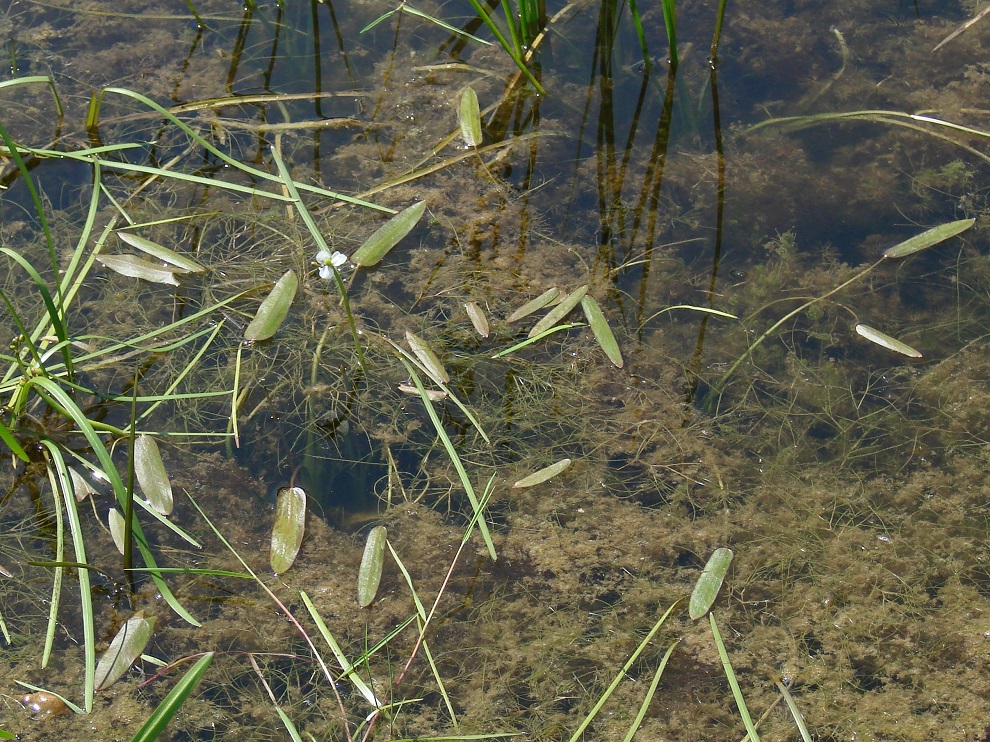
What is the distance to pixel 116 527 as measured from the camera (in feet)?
Result: 6.18

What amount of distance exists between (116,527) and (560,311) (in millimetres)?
1158

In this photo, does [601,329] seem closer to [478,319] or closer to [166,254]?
[478,319]

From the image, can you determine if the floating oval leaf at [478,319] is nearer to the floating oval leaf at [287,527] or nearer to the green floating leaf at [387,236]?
the green floating leaf at [387,236]

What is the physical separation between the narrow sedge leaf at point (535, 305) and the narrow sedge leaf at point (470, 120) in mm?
605

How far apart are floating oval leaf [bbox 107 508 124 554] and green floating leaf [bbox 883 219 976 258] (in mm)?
2022

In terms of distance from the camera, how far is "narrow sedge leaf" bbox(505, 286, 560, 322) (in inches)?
85.4

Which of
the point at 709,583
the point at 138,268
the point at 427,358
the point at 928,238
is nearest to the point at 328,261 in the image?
the point at 427,358

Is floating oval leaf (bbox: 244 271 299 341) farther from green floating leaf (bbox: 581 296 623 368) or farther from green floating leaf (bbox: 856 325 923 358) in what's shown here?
green floating leaf (bbox: 856 325 923 358)

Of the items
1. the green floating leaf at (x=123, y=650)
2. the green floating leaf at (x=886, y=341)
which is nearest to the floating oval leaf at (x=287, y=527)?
the green floating leaf at (x=123, y=650)

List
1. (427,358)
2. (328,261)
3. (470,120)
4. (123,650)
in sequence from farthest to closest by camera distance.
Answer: (470,120)
(328,261)
(427,358)
(123,650)

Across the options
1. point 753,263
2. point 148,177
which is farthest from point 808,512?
point 148,177

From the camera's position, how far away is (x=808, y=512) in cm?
191

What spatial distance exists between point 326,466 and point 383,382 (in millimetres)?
251

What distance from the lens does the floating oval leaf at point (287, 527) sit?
1875 mm
